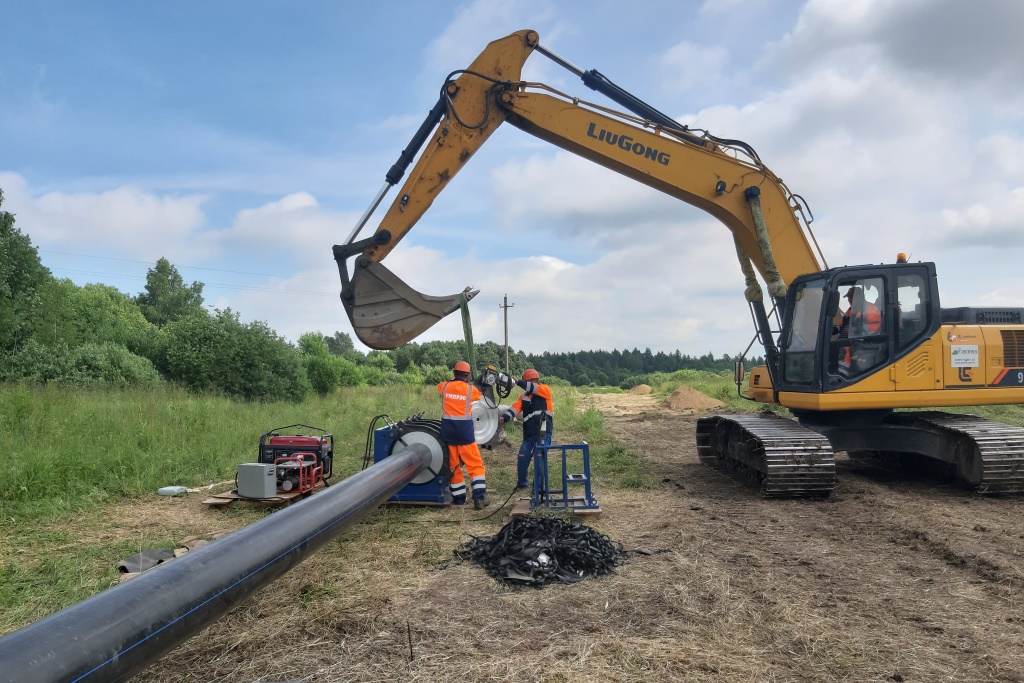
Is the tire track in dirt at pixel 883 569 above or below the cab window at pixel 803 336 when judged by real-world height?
below

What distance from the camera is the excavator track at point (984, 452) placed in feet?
26.0

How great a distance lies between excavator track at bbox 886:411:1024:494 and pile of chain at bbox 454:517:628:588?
489 centimetres

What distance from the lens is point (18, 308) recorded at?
19.8 meters

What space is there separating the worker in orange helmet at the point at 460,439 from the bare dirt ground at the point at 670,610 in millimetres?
558

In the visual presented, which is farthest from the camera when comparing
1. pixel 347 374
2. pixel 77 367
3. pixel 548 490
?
pixel 347 374

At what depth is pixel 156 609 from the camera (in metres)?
2.72

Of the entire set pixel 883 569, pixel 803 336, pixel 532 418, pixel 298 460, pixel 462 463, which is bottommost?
pixel 883 569

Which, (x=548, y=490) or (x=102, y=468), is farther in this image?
(x=102, y=468)

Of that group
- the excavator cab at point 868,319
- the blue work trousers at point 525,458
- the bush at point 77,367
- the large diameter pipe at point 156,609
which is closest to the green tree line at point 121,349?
the bush at point 77,367

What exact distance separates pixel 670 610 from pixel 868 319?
5422mm

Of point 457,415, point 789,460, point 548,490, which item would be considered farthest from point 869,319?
point 457,415

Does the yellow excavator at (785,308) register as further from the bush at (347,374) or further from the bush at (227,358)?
the bush at (347,374)

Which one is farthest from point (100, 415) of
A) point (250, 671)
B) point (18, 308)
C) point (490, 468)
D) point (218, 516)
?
point (18, 308)

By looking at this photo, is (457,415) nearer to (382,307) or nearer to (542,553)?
(382,307)
